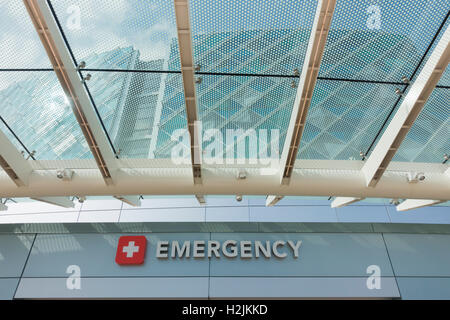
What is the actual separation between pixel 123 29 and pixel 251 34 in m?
3.02

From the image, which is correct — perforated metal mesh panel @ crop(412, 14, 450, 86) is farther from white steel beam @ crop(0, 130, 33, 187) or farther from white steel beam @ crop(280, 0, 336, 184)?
white steel beam @ crop(0, 130, 33, 187)

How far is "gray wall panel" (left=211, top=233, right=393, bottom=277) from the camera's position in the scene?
43.4 ft

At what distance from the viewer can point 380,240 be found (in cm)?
1405

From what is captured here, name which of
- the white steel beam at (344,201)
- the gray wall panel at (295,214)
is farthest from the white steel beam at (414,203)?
the gray wall panel at (295,214)

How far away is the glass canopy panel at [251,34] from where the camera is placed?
682 cm

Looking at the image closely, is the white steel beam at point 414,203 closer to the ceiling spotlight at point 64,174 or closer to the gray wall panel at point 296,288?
the gray wall panel at point 296,288

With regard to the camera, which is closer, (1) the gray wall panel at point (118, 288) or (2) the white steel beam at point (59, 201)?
(2) the white steel beam at point (59, 201)

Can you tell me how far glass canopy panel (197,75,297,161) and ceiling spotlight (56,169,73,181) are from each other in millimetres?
4554

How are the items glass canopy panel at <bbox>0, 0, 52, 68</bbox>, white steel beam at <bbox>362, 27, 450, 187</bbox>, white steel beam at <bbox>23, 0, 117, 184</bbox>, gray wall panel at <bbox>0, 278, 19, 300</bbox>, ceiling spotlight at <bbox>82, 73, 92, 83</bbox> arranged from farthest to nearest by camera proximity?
gray wall panel at <bbox>0, 278, 19, 300</bbox>
ceiling spotlight at <bbox>82, 73, 92, 83</bbox>
white steel beam at <bbox>362, 27, 450, 187</bbox>
glass canopy panel at <bbox>0, 0, 52, 68</bbox>
white steel beam at <bbox>23, 0, 117, 184</bbox>

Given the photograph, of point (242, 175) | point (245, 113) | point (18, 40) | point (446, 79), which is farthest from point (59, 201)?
point (446, 79)

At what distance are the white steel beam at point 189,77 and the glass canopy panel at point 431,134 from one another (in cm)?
684

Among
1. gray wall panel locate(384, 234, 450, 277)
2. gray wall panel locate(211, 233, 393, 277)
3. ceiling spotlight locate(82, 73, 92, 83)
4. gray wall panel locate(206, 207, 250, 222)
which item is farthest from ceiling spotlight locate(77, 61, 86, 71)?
gray wall panel locate(384, 234, 450, 277)

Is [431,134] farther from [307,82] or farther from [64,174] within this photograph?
[64,174]

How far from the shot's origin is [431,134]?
10.0 metres
